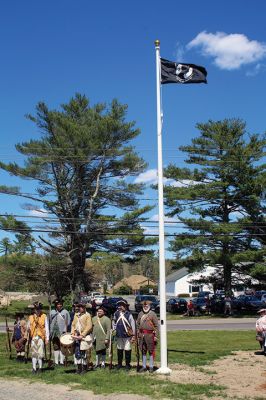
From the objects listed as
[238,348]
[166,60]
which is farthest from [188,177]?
[166,60]

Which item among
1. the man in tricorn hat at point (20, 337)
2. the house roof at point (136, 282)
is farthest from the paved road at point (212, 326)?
the house roof at point (136, 282)

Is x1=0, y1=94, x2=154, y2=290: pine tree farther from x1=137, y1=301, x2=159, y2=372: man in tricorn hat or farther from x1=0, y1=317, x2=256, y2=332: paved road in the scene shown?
x1=137, y1=301, x2=159, y2=372: man in tricorn hat

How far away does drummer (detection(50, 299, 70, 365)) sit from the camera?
14.2 meters

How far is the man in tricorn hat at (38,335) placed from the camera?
42.0ft

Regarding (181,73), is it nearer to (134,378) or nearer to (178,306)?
(134,378)

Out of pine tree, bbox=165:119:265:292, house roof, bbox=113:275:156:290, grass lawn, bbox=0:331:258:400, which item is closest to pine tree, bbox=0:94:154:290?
pine tree, bbox=165:119:265:292

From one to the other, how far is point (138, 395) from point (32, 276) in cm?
3153

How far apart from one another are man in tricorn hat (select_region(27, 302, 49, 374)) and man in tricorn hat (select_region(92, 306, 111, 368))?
1203mm

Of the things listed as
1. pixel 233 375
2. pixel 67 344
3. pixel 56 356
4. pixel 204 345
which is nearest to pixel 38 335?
pixel 67 344

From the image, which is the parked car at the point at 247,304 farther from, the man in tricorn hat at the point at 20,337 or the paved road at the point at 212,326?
the man in tricorn hat at the point at 20,337

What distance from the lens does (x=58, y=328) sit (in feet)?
46.8

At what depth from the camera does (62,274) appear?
1623 inches

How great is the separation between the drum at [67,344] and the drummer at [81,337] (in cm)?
15

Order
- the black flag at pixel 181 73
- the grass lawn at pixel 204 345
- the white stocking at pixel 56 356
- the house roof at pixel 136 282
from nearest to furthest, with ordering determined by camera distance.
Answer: the white stocking at pixel 56 356 → the black flag at pixel 181 73 → the grass lawn at pixel 204 345 → the house roof at pixel 136 282
